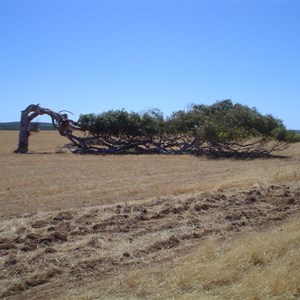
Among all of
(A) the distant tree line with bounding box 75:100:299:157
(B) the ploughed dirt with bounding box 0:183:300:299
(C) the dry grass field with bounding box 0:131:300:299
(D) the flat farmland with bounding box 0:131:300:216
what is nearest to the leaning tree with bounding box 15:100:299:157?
(A) the distant tree line with bounding box 75:100:299:157

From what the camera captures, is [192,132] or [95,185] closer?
[95,185]

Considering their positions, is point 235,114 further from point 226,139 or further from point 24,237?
point 24,237

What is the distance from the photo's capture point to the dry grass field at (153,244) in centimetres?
485

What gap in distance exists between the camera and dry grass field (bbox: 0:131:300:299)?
191 inches

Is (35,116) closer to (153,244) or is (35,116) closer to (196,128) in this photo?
(196,128)

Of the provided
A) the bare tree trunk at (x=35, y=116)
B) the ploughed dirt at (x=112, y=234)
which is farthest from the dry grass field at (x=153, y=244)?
the bare tree trunk at (x=35, y=116)

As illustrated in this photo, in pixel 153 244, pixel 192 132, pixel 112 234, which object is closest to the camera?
pixel 153 244

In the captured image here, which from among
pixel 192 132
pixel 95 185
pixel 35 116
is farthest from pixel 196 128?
pixel 95 185

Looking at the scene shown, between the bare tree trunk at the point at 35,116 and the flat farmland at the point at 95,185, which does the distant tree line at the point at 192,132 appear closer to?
the bare tree trunk at the point at 35,116

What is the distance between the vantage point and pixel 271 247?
601 cm

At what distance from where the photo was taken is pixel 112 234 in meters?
7.56

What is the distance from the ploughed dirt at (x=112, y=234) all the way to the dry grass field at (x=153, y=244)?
0.06ft

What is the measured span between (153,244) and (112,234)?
1.05 metres

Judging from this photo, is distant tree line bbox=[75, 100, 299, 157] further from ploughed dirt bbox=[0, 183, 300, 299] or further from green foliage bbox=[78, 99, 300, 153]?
ploughed dirt bbox=[0, 183, 300, 299]
